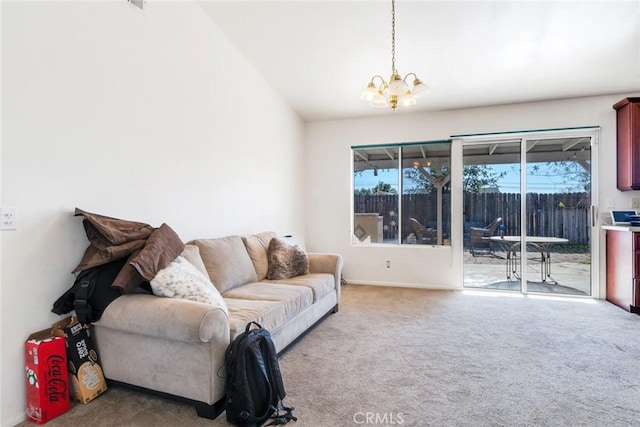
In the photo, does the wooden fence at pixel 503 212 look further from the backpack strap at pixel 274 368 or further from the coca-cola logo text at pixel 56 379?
the coca-cola logo text at pixel 56 379

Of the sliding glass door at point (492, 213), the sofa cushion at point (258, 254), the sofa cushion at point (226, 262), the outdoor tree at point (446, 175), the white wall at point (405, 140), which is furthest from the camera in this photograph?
the outdoor tree at point (446, 175)

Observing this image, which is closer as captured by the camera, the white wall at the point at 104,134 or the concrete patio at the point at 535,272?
the white wall at the point at 104,134

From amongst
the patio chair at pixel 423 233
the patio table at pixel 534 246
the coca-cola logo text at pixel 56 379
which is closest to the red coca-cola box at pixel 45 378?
the coca-cola logo text at pixel 56 379

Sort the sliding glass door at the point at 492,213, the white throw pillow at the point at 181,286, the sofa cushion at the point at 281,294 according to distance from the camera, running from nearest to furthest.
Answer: the white throw pillow at the point at 181,286
the sofa cushion at the point at 281,294
the sliding glass door at the point at 492,213

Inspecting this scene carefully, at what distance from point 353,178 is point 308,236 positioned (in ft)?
4.01

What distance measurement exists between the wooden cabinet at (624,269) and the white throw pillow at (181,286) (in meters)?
4.41

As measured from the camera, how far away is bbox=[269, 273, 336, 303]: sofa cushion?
319 centimetres

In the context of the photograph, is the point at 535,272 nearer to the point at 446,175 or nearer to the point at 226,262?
the point at 446,175

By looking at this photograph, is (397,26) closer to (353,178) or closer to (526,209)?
(353,178)

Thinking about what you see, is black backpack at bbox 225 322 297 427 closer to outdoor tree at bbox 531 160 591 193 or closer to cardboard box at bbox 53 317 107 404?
cardboard box at bbox 53 317 107 404

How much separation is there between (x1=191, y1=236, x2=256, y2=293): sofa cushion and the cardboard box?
946 mm

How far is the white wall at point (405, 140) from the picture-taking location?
4.26 m

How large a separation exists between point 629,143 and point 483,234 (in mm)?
1933

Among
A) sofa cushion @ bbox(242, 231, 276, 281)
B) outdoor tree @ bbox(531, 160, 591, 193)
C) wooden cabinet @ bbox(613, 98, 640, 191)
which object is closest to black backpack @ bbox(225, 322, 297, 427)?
sofa cushion @ bbox(242, 231, 276, 281)
